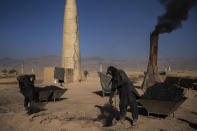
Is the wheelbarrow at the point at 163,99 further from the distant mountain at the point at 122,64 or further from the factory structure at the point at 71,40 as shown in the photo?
the distant mountain at the point at 122,64

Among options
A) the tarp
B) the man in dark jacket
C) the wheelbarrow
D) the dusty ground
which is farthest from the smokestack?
the man in dark jacket

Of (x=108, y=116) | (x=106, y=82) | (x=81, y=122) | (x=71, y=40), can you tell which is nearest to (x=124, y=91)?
(x=108, y=116)

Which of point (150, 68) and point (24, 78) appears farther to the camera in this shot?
point (150, 68)

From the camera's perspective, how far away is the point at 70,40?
2288 centimetres

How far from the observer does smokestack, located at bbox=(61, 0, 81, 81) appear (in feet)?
74.9

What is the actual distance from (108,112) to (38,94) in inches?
155

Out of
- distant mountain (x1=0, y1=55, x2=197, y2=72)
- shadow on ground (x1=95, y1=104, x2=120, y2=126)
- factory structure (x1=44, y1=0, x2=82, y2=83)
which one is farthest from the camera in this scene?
distant mountain (x1=0, y1=55, x2=197, y2=72)

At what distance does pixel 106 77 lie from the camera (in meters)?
12.5

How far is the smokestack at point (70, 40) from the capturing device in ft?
74.9

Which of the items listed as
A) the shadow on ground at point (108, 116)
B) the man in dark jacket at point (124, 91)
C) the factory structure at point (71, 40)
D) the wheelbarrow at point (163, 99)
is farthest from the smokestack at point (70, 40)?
the man in dark jacket at point (124, 91)

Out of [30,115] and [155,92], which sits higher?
[155,92]

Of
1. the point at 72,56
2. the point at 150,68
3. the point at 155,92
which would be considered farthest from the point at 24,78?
A: the point at 72,56

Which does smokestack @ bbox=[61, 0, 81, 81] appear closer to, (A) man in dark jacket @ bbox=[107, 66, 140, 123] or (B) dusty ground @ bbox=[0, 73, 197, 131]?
(B) dusty ground @ bbox=[0, 73, 197, 131]

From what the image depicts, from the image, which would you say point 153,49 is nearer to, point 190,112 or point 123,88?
point 190,112
